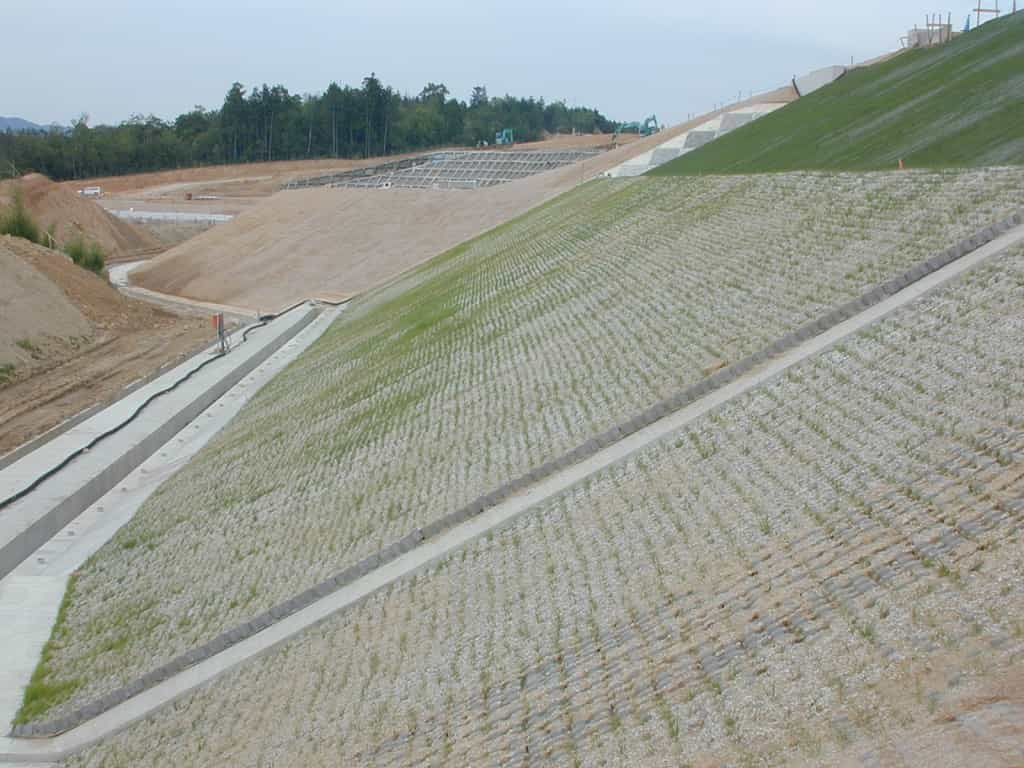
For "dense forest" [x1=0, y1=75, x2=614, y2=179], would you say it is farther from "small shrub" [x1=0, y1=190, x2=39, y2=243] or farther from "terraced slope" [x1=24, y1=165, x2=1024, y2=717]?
"terraced slope" [x1=24, y1=165, x2=1024, y2=717]

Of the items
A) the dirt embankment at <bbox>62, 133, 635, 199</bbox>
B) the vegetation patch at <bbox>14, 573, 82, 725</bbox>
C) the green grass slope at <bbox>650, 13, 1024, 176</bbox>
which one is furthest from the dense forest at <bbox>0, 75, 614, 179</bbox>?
the vegetation patch at <bbox>14, 573, 82, 725</bbox>

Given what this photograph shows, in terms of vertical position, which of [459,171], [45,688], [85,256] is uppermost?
→ [459,171]

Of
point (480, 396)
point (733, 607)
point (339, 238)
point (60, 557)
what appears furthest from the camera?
point (339, 238)

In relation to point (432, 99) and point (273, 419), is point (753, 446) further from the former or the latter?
point (432, 99)

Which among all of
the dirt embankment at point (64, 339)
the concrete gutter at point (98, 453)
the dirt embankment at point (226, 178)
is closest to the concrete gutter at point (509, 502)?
the concrete gutter at point (98, 453)

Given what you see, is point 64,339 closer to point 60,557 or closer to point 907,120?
point 60,557

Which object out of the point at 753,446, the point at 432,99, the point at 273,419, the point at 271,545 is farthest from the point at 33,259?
the point at 432,99

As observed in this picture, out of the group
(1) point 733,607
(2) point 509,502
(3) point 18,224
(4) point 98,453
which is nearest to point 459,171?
(3) point 18,224

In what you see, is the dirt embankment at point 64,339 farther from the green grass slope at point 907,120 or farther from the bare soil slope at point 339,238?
the green grass slope at point 907,120
